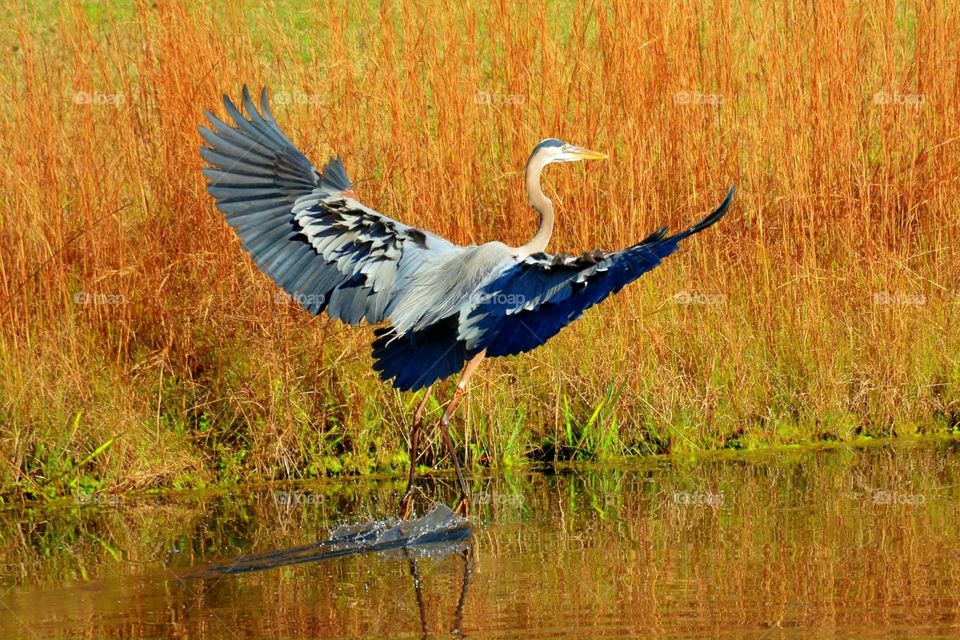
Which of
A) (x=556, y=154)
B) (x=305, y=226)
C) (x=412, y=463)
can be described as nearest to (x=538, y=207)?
(x=556, y=154)

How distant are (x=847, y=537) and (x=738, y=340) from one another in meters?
1.92

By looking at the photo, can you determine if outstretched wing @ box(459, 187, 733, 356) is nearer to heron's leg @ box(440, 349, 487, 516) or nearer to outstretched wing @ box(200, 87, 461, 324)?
heron's leg @ box(440, 349, 487, 516)

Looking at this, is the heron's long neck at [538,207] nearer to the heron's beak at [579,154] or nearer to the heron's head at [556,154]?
the heron's head at [556,154]

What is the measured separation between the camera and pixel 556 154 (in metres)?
6.06

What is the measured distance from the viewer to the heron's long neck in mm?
5859

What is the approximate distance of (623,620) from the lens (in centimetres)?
373

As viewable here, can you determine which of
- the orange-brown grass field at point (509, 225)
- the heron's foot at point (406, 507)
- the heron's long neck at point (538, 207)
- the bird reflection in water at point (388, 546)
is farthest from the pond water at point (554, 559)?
the heron's long neck at point (538, 207)

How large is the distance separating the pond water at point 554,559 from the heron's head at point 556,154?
138 cm

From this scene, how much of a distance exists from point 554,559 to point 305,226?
175cm

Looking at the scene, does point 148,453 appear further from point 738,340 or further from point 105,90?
point 738,340

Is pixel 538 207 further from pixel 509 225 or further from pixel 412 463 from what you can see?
pixel 412 463

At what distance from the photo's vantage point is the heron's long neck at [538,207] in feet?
19.2

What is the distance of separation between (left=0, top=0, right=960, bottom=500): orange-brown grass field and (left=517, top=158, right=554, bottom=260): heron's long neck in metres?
0.65

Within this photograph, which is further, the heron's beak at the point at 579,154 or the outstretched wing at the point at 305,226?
the heron's beak at the point at 579,154
